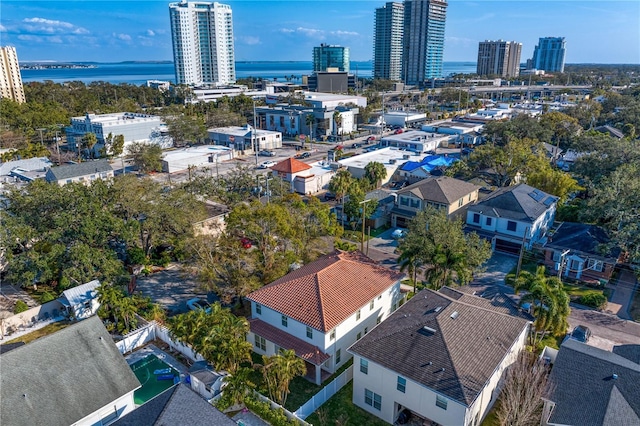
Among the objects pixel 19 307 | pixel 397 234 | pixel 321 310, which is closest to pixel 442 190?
pixel 397 234

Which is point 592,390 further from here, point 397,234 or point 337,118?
point 337,118

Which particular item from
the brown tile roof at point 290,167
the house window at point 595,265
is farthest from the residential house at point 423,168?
the house window at point 595,265

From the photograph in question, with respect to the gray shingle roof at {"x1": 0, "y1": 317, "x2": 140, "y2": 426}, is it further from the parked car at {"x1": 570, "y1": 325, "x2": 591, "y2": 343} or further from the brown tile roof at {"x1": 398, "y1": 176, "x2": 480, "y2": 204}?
the brown tile roof at {"x1": 398, "y1": 176, "x2": 480, "y2": 204}

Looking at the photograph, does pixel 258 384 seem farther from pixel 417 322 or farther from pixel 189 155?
pixel 189 155

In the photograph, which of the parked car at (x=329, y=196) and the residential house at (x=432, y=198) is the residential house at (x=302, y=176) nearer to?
the parked car at (x=329, y=196)

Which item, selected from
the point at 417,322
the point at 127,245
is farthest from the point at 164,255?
the point at 417,322
